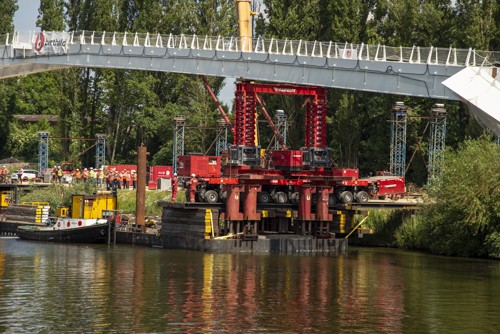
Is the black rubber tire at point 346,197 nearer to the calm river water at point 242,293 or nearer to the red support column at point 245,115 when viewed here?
the calm river water at point 242,293

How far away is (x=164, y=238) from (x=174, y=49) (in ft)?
63.3

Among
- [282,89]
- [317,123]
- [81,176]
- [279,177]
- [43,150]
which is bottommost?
[279,177]

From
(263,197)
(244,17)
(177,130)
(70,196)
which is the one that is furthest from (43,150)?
(263,197)

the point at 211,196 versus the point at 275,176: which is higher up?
the point at 275,176

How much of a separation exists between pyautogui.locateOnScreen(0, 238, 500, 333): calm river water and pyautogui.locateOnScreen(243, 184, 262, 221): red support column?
371 cm

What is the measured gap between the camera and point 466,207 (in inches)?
2424

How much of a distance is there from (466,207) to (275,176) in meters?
13.6

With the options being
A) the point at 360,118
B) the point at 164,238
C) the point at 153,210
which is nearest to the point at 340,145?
the point at 360,118

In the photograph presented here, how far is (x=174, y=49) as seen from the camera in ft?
274

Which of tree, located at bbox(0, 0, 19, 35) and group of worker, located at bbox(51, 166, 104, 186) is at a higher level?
tree, located at bbox(0, 0, 19, 35)

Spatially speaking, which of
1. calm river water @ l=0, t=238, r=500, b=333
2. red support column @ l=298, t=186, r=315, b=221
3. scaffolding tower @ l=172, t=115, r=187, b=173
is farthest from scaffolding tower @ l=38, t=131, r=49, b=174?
red support column @ l=298, t=186, r=315, b=221

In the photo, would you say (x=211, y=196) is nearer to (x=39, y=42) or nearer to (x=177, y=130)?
(x=177, y=130)

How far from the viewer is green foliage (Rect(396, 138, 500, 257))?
6100 centimetres

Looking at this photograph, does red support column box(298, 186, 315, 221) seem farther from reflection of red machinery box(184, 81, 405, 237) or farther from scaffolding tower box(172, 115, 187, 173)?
scaffolding tower box(172, 115, 187, 173)
